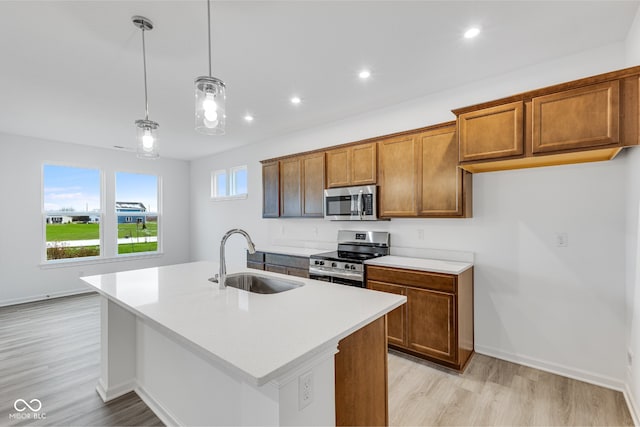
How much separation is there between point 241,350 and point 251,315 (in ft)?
1.24

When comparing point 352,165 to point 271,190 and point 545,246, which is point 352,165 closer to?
point 271,190

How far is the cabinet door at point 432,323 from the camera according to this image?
2618 mm

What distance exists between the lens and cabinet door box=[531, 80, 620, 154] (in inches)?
78.7

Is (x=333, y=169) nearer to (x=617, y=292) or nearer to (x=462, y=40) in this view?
(x=462, y=40)

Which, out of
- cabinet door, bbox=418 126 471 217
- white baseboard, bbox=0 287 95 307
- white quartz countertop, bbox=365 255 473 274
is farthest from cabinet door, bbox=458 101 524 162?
white baseboard, bbox=0 287 95 307

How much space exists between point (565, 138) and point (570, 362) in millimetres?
1881

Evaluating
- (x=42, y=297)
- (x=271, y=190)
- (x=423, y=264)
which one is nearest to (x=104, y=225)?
(x=42, y=297)

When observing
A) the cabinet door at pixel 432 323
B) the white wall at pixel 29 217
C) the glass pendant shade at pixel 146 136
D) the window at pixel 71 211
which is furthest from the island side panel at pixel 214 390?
the window at pixel 71 211

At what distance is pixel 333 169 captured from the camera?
3.92m

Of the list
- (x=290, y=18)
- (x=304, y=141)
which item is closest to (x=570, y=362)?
(x=290, y=18)

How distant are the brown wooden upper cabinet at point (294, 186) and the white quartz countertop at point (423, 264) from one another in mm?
1187

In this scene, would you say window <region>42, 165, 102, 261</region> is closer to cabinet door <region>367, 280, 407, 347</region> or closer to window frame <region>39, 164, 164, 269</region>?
window frame <region>39, 164, 164, 269</region>

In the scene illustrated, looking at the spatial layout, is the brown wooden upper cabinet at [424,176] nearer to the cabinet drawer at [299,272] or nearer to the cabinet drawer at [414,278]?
the cabinet drawer at [414,278]

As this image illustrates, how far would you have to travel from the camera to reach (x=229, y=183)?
6035 mm
